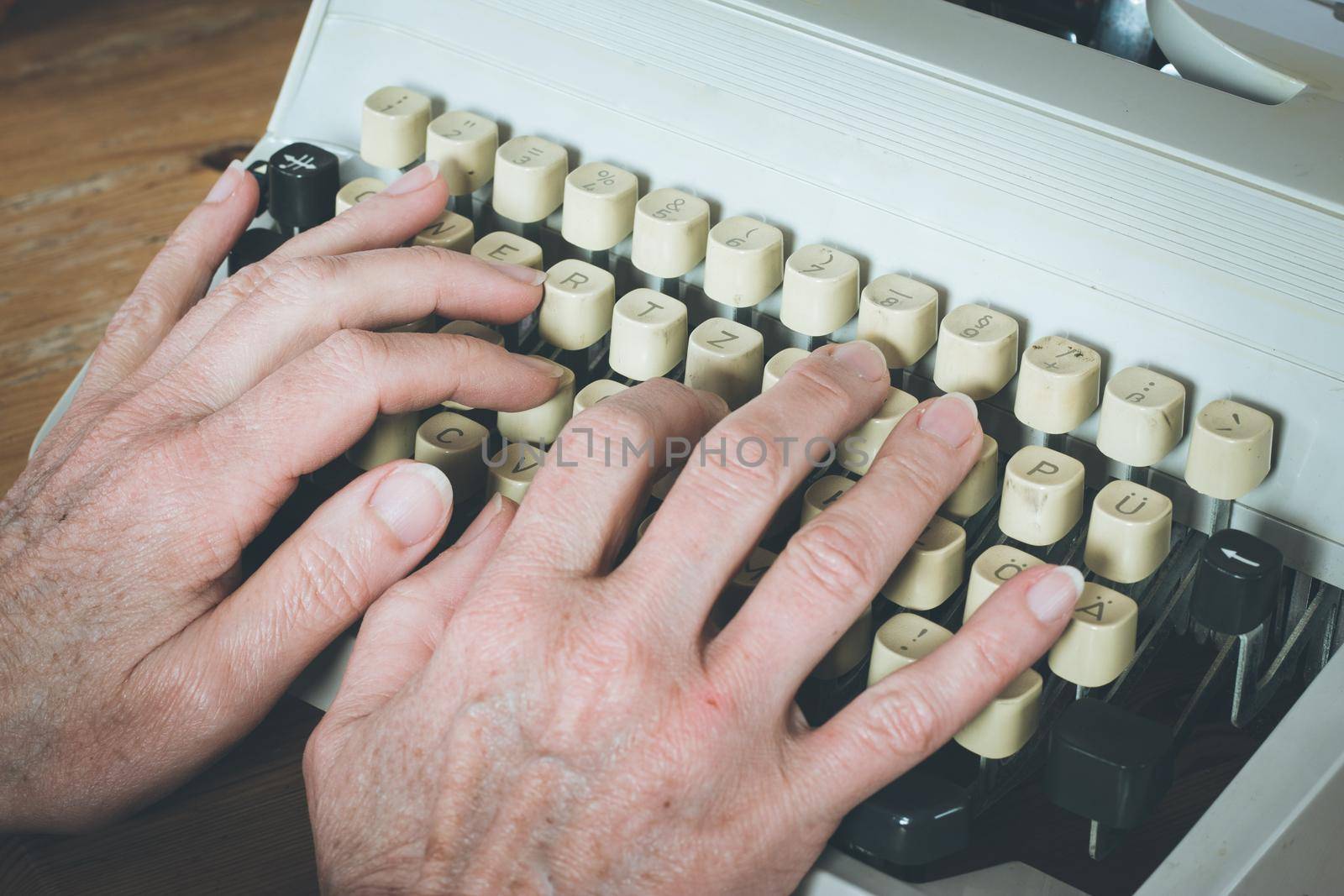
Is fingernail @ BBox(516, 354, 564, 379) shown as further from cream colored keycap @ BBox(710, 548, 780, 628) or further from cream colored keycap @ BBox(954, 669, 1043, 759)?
cream colored keycap @ BBox(954, 669, 1043, 759)

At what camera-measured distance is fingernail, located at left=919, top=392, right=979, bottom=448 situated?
92 centimetres

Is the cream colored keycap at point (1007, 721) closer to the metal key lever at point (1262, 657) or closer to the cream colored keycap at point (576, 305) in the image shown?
the metal key lever at point (1262, 657)

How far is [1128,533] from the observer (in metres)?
0.90

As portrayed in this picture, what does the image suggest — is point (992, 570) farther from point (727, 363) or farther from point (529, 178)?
point (529, 178)

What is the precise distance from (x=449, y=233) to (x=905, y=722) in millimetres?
640

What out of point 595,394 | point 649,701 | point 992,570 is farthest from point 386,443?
point 992,570

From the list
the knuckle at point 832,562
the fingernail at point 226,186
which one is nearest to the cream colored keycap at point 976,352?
the knuckle at point 832,562

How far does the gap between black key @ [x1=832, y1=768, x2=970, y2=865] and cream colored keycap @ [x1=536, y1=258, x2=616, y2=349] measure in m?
0.48

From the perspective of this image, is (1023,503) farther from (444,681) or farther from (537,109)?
(537,109)

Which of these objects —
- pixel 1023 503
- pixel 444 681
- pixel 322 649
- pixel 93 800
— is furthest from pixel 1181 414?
pixel 93 800

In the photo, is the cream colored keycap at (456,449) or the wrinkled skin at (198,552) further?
the cream colored keycap at (456,449)

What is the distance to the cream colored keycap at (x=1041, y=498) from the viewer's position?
0.93m

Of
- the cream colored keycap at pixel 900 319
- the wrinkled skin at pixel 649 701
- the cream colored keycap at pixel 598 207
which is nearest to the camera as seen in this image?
the wrinkled skin at pixel 649 701

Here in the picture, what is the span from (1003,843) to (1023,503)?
26 centimetres
